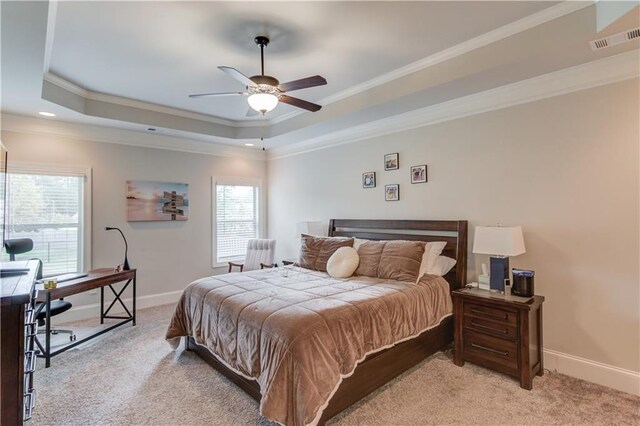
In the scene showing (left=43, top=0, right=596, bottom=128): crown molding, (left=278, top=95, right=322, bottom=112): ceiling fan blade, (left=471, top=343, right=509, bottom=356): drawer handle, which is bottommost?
(left=471, top=343, right=509, bottom=356): drawer handle

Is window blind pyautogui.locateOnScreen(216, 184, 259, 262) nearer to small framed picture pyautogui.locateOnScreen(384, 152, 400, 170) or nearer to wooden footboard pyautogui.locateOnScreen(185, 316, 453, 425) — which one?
wooden footboard pyautogui.locateOnScreen(185, 316, 453, 425)

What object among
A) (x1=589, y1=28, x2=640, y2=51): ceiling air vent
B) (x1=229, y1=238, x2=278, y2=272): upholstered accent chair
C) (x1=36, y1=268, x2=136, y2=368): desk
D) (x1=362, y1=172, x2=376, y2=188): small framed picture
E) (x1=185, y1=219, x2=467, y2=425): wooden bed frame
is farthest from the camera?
(x1=229, y1=238, x2=278, y2=272): upholstered accent chair

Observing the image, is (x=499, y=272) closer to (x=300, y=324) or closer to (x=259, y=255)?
(x=300, y=324)

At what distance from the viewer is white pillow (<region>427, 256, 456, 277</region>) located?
3424 millimetres

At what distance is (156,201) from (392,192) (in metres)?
3.60

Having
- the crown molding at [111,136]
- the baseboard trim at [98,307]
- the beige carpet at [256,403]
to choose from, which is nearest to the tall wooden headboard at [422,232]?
the beige carpet at [256,403]

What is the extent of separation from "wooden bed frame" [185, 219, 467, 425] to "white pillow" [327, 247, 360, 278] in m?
0.69

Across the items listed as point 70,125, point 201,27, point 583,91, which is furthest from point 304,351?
point 70,125

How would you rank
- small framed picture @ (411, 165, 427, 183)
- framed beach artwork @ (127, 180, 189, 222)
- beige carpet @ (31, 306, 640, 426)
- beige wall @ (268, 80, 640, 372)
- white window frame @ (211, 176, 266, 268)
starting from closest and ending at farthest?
1. beige carpet @ (31, 306, 640, 426)
2. beige wall @ (268, 80, 640, 372)
3. small framed picture @ (411, 165, 427, 183)
4. framed beach artwork @ (127, 180, 189, 222)
5. white window frame @ (211, 176, 266, 268)

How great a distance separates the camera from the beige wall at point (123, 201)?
4.21 metres

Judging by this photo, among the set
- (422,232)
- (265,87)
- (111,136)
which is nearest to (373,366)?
(422,232)

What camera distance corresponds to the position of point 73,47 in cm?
278

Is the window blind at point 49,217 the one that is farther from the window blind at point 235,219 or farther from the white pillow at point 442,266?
the white pillow at point 442,266

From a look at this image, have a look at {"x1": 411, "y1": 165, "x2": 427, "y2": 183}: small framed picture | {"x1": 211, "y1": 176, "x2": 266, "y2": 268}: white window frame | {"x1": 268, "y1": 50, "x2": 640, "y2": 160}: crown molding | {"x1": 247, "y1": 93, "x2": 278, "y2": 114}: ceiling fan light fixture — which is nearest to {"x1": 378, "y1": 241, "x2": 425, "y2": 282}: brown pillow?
{"x1": 411, "y1": 165, "x2": 427, "y2": 183}: small framed picture
